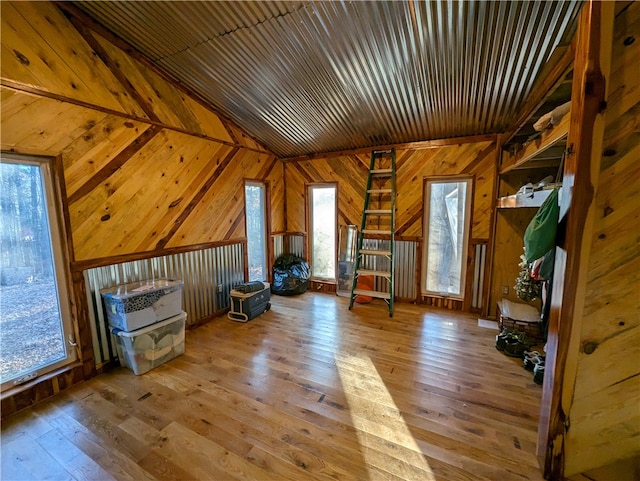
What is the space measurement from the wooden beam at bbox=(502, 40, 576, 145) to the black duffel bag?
340cm

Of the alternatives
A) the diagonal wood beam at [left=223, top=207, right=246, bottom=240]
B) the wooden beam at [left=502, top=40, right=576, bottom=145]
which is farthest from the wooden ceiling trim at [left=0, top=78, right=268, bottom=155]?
the wooden beam at [left=502, top=40, right=576, bottom=145]

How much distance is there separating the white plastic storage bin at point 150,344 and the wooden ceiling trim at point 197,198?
2.89 feet

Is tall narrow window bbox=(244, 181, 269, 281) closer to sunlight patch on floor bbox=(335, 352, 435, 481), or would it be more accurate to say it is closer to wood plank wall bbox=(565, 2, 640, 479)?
sunlight patch on floor bbox=(335, 352, 435, 481)

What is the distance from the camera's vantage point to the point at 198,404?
6.57ft

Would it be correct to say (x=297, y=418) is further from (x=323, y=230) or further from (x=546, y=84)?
(x=323, y=230)

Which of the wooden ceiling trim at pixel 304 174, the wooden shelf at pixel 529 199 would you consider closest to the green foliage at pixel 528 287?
the wooden shelf at pixel 529 199

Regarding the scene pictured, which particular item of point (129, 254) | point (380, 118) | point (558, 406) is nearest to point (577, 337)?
point (558, 406)

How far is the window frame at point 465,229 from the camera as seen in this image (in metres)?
3.64

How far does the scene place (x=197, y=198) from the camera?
10.8ft

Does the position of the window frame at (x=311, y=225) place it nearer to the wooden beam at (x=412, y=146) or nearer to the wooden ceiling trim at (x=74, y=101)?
the wooden beam at (x=412, y=146)

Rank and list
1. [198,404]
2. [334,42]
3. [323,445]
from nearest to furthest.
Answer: [323,445] → [198,404] → [334,42]

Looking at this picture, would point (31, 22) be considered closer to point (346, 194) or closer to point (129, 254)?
point (129, 254)

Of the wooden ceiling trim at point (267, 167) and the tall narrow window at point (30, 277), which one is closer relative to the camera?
the tall narrow window at point (30, 277)

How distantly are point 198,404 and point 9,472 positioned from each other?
972 mm
